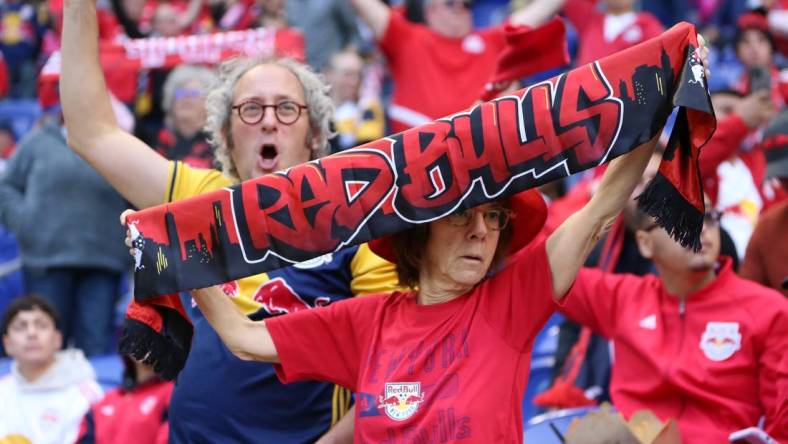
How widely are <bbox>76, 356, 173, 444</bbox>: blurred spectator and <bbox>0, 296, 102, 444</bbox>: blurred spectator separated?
3.6 inches

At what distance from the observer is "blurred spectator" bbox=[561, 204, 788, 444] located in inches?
160

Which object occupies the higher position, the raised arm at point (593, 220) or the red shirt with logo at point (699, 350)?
the raised arm at point (593, 220)

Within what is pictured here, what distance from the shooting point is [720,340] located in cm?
415

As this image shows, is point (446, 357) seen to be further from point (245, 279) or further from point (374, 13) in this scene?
point (374, 13)

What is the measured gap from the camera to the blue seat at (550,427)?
4316 mm

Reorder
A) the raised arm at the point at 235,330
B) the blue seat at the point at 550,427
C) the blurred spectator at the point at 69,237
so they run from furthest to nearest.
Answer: the blurred spectator at the point at 69,237
the blue seat at the point at 550,427
the raised arm at the point at 235,330

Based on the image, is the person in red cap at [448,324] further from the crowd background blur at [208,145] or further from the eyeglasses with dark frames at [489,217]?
the crowd background blur at [208,145]

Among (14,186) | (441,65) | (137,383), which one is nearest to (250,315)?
(137,383)

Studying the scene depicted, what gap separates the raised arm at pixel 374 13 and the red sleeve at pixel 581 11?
1672mm

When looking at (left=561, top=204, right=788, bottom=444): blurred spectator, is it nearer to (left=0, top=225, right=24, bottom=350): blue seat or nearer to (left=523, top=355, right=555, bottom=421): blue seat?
(left=523, top=355, right=555, bottom=421): blue seat

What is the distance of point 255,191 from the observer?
10.6 feet

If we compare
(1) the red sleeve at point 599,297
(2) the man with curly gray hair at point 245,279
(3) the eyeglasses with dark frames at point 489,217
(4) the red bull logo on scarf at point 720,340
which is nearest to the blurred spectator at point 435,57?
(1) the red sleeve at point 599,297

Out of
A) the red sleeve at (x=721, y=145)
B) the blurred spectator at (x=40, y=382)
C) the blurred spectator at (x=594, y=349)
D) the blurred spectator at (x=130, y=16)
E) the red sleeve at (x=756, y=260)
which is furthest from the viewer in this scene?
the blurred spectator at (x=130, y=16)

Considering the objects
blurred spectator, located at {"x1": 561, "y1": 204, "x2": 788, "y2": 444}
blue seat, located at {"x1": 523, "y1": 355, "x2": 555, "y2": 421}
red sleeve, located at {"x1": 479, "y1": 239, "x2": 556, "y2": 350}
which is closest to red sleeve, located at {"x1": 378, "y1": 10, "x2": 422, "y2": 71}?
blue seat, located at {"x1": 523, "y1": 355, "x2": 555, "y2": 421}
